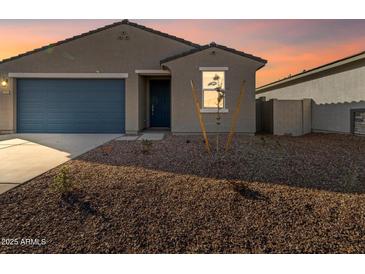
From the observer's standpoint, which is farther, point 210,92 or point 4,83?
point 4,83

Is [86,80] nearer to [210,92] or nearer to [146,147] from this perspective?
→ [210,92]

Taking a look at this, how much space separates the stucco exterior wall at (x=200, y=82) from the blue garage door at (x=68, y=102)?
3.18 m

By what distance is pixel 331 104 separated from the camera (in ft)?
39.0

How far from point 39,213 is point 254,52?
11482 millimetres

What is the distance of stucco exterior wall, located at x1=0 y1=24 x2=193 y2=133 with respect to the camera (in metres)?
11.9

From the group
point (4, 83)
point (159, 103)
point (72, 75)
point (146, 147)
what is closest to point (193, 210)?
point (146, 147)

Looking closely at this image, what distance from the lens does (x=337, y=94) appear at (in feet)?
38.6

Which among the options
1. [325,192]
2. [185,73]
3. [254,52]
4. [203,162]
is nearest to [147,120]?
[185,73]

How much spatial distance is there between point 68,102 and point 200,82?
7.19 metres

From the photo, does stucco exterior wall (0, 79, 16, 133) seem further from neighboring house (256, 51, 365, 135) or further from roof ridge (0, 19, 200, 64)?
neighboring house (256, 51, 365, 135)

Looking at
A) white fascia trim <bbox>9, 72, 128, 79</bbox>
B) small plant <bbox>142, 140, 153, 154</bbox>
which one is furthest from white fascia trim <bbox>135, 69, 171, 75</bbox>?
small plant <bbox>142, 140, 153, 154</bbox>

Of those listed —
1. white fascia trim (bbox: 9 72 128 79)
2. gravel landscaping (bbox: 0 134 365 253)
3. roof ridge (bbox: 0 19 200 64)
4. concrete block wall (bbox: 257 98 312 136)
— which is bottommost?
gravel landscaping (bbox: 0 134 365 253)

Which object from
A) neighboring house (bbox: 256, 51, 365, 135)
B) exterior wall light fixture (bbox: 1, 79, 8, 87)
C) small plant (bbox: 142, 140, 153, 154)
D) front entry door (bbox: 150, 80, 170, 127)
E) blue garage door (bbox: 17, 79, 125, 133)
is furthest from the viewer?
front entry door (bbox: 150, 80, 170, 127)

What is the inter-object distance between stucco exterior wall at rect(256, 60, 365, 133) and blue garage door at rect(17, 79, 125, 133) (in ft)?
36.7
